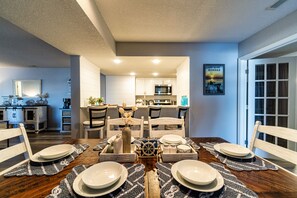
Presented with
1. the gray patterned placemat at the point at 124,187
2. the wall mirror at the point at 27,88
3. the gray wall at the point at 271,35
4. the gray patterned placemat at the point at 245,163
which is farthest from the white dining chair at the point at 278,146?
the wall mirror at the point at 27,88

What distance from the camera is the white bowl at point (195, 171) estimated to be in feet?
2.45

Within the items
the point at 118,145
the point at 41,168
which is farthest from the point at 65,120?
the point at 118,145

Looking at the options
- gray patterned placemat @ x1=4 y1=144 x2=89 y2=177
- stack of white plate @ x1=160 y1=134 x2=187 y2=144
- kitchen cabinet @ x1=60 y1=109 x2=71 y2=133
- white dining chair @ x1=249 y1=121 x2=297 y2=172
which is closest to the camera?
gray patterned placemat @ x1=4 y1=144 x2=89 y2=177

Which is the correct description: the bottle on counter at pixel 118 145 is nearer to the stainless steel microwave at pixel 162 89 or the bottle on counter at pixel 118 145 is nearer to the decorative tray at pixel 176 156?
the decorative tray at pixel 176 156

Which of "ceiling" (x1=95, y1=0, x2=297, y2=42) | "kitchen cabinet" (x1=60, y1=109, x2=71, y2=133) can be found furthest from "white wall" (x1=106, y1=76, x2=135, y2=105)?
"ceiling" (x1=95, y1=0, x2=297, y2=42)

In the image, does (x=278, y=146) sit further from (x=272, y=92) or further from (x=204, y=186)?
(x=272, y=92)

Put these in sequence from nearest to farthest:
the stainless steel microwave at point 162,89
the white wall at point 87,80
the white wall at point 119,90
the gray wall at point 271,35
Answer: the gray wall at point 271,35, the white wall at point 87,80, the white wall at point 119,90, the stainless steel microwave at point 162,89

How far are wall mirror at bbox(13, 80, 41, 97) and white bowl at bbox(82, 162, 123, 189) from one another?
5921 millimetres

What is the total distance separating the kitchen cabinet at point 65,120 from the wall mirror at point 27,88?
1464 mm

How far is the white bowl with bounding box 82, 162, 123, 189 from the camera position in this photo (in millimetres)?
728

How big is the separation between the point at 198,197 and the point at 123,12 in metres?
2.18

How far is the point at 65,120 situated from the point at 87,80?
2443mm

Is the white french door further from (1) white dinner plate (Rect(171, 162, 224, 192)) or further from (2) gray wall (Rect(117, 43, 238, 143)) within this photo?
(1) white dinner plate (Rect(171, 162, 224, 192))

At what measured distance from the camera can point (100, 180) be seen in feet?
2.52
